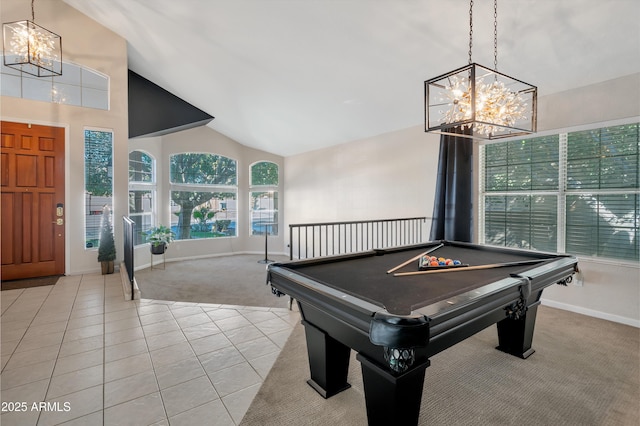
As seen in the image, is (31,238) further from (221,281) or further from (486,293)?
(486,293)

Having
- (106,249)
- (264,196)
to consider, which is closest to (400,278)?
(106,249)

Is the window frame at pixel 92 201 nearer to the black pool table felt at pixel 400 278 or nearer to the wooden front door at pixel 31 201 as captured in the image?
the wooden front door at pixel 31 201

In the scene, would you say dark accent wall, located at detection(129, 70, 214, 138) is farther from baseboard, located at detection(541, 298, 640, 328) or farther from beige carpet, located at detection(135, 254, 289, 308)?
baseboard, located at detection(541, 298, 640, 328)

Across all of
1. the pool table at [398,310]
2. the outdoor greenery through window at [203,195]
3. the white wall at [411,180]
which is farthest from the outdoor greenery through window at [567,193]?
the outdoor greenery through window at [203,195]

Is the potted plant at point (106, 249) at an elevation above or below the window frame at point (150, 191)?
below

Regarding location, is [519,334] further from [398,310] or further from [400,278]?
[398,310]

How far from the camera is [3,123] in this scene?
4363mm

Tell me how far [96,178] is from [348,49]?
4.44 metres

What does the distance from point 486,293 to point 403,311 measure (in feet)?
1.76

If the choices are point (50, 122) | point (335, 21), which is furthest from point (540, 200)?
point (50, 122)

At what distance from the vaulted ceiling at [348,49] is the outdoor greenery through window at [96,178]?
1681 mm

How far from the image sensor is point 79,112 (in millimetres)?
4836

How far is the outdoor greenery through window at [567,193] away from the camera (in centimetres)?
329

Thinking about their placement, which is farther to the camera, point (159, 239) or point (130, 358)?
point (159, 239)
